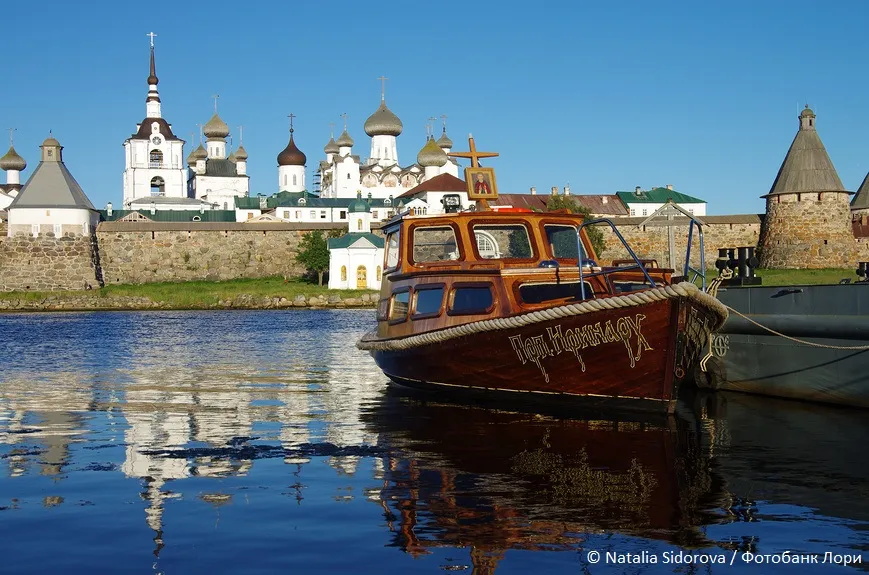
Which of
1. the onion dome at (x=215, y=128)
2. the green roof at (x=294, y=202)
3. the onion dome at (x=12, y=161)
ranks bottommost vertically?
the green roof at (x=294, y=202)

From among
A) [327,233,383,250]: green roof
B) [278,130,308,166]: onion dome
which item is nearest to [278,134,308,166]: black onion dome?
[278,130,308,166]: onion dome

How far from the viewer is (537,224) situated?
16078 mm

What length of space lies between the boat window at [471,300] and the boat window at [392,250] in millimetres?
2326

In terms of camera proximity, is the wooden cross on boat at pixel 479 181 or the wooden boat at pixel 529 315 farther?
the wooden cross on boat at pixel 479 181

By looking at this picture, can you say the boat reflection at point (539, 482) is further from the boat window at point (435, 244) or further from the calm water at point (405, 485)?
the boat window at point (435, 244)

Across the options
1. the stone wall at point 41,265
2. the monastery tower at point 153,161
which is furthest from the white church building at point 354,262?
the monastery tower at point 153,161

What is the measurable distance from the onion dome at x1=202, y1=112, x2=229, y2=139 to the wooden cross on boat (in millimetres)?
110428

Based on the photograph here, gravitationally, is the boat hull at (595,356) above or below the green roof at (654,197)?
below

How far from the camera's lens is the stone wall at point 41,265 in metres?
76.0

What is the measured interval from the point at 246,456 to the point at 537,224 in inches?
258

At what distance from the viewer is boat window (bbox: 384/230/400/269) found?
58.6ft

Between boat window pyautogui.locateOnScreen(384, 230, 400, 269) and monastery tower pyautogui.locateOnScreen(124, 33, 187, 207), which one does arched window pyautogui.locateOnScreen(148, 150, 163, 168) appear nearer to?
monastery tower pyautogui.locateOnScreen(124, 33, 187, 207)

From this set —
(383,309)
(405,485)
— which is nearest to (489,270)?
(383,309)

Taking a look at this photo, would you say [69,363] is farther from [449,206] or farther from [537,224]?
[537,224]
